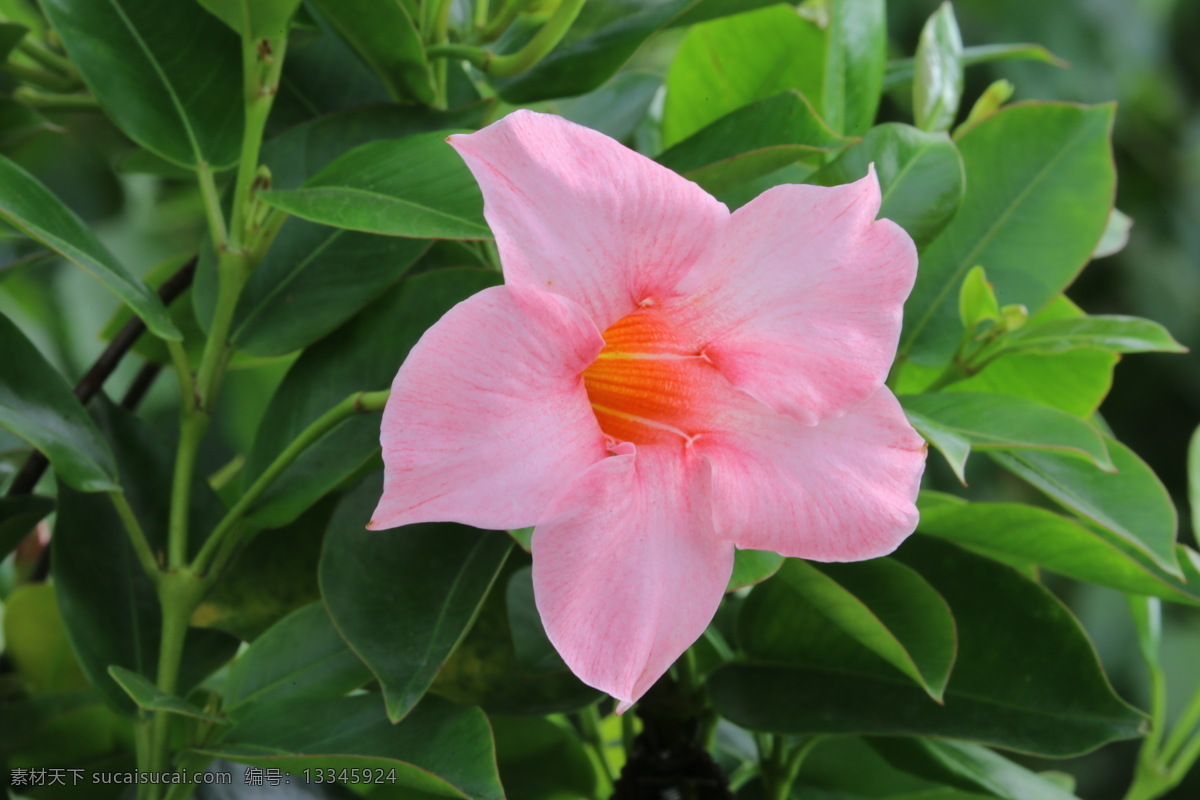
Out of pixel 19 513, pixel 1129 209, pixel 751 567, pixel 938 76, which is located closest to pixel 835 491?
pixel 751 567

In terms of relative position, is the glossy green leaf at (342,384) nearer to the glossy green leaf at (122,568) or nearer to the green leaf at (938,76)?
the glossy green leaf at (122,568)

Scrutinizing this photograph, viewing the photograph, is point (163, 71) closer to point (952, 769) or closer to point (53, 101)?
→ point (53, 101)

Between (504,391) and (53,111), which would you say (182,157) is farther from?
(504,391)

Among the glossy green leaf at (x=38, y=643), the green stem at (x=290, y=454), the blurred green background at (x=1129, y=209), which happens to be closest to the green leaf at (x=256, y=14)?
the green stem at (x=290, y=454)

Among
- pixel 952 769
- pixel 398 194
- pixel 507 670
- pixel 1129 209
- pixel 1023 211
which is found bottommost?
pixel 1129 209

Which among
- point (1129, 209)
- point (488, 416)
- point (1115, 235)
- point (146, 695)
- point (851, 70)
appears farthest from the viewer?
point (1129, 209)

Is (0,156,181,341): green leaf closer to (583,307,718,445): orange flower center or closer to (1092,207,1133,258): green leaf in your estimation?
(583,307,718,445): orange flower center
